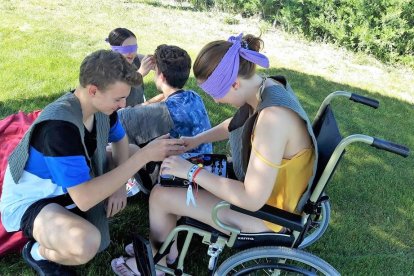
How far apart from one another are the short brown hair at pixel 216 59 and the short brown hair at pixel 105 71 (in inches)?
14.3

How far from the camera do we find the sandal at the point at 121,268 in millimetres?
2414

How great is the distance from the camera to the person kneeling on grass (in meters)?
1.99

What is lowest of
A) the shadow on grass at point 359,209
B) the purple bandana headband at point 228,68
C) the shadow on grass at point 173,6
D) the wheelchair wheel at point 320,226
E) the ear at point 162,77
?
the shadow on grass at point 359,209

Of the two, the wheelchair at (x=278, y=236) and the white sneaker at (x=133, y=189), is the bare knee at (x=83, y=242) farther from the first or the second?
the white sneaker at (x=133, y=189)

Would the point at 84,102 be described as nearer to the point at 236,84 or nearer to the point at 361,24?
the point at 236,84

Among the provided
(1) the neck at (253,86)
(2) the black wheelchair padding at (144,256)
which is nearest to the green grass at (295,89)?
(2) the black wheelchair padding at (144,256)

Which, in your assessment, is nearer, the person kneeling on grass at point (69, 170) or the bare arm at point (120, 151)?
the person kneeling on grass at point (69, 170)

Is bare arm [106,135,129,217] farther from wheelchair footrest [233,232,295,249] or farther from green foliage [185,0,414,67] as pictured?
green foliage [185,0,414,67]

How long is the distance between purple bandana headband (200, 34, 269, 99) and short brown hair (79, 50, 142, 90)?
422 mm

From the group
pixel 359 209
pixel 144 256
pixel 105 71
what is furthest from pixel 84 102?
pixel 359 209

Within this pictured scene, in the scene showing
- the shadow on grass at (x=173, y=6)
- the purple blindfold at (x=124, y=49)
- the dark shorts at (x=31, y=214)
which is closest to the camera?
the dark shorts at (x=31, y=214)

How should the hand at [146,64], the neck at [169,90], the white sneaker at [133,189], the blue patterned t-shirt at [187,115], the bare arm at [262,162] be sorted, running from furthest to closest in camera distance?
the hand at [146,64] < the white sneaker at [133,189] < the neck at [169,90] < the blue patterned t-shirt at [187,115] < the bare arm at [262,162]

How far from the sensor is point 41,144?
201 centimetres

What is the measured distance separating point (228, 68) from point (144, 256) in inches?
41.6
